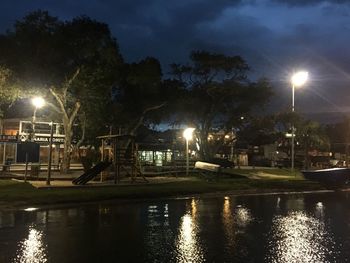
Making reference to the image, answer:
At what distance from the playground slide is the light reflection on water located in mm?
13943

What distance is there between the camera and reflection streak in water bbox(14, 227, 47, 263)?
909 cm

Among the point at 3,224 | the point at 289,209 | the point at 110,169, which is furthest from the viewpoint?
the point at 110,169

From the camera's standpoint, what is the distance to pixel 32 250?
9.94 meters

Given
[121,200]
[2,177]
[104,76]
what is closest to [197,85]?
[104,76]

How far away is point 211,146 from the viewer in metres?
58.5

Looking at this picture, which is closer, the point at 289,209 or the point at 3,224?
the point at 3,224

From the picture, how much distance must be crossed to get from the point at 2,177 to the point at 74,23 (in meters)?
12.0

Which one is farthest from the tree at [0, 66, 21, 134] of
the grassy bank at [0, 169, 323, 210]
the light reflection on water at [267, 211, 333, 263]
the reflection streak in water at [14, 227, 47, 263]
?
the light reflection on water at [267, 211, 333, 263]

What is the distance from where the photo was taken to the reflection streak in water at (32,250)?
9088mm

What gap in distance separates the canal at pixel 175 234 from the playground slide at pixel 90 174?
319 inches

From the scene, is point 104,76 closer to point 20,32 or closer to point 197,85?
point 20,32

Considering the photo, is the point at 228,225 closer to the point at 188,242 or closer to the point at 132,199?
the point at 188,242

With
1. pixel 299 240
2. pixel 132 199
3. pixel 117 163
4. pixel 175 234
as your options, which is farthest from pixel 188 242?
pixel 117 163

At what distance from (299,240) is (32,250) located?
238 inches
